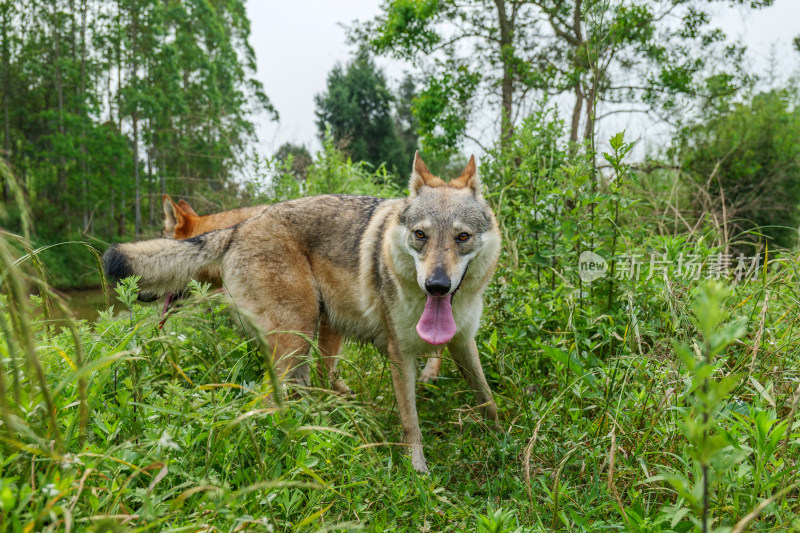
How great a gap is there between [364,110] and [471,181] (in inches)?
1169

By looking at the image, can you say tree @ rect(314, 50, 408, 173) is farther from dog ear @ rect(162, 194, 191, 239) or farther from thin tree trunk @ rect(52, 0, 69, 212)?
dog ear @ rect(162, 194, 191, 239)

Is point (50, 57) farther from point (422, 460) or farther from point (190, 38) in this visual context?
point (422, 460)

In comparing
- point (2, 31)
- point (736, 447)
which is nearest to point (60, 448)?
point (736, 447)

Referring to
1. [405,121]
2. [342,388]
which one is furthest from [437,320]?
[405,121]

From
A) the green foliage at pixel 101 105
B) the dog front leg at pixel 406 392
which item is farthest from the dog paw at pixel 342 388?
the green foliage at pixel 101 105

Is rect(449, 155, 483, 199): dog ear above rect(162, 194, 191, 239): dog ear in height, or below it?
above

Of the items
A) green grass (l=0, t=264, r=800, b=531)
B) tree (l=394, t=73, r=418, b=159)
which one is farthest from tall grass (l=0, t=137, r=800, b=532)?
tree (l=394, t=73, r=418, b=159)

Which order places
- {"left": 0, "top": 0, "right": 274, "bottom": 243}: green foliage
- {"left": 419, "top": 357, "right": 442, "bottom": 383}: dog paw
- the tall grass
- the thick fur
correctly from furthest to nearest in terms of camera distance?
{"left": 0, "top": 0, "right": 274, "bottom": 243}: green foliage → {"left": 419, "top": 357, "right": 442, "bottom": 383}: dog paw → the thick fur → the tall grass

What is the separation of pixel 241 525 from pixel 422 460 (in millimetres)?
1629

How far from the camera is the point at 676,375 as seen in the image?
2418mm

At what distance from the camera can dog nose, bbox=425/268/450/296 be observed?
2709mm

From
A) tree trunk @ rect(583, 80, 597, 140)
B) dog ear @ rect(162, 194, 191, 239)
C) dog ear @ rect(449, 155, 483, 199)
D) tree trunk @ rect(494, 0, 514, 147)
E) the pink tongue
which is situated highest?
tree trunk @ rect(494, 0, 514, 147)

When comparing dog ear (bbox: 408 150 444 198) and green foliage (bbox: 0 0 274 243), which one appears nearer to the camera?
dog ear (bbox: 408 150 444 198)

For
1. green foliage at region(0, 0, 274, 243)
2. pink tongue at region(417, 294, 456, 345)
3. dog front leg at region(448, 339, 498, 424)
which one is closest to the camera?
pink tongue at region(417, 294, 456, 345)
